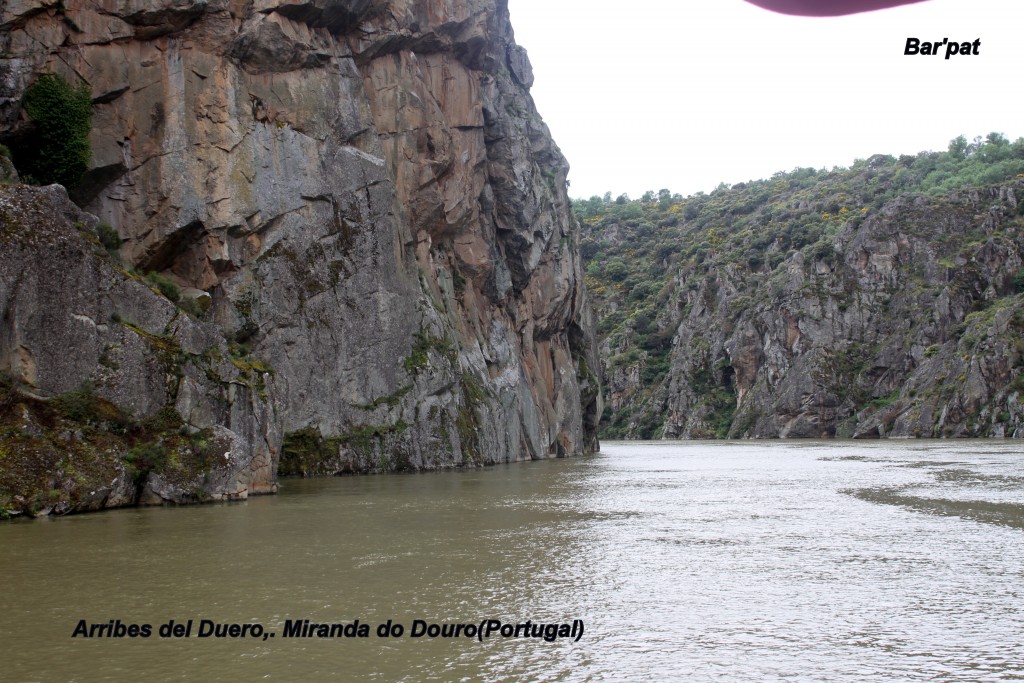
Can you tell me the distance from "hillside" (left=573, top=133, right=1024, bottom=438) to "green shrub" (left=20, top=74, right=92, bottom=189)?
76843 mm

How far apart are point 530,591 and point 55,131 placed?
26476mm

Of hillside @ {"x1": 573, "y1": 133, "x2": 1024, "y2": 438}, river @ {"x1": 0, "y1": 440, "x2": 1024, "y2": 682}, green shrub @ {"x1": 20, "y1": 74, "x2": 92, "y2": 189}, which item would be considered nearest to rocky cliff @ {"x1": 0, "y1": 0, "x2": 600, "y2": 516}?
green shrub @ {"x1": 20, "y1": 74, "x2": 92, "y2": 189}

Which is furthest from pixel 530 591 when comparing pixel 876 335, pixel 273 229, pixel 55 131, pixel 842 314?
pixel 842 314

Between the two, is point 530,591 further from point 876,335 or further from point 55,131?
point 876,335

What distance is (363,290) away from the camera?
133 feet

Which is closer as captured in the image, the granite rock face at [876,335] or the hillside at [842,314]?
the granite rock face at [876,335]

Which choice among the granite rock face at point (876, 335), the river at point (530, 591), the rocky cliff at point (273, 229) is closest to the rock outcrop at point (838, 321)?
the granite rock face at point (876, 335)

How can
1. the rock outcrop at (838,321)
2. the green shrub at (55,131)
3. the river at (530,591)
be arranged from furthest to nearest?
1. the rock outcrop at (838,321)
2. the green shrub at (55,131)
3. the river at (530,591)

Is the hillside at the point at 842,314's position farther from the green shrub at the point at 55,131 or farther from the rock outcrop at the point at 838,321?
the green shrub at the point at 55,131

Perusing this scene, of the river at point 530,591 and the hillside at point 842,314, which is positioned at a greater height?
the hillside at point 842,314

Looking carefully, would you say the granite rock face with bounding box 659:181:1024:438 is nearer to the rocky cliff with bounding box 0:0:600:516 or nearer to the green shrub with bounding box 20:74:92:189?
the rocky cliff with bounding box 0:0:600:516

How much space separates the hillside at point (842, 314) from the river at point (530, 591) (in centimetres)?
7347

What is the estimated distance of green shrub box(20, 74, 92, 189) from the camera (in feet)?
102

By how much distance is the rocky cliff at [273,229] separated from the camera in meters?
24.5
